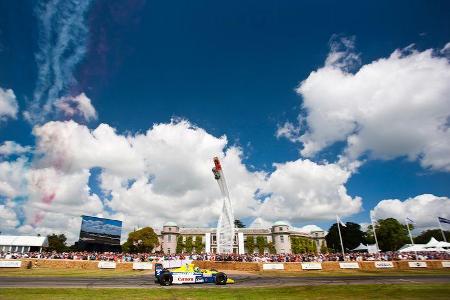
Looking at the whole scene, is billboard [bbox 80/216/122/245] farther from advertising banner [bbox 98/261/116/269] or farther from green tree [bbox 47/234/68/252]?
advertising banner [bbox 98/261/116/269]

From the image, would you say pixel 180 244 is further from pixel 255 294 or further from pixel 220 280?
pixel 255 294

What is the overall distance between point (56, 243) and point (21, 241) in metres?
17.5

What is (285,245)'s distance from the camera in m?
115

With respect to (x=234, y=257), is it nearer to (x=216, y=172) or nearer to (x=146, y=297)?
(x=216, y=172)

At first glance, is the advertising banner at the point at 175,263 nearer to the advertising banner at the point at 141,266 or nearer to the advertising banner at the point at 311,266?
the advertising banner at the point at 141,266

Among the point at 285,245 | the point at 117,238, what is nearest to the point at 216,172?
the point at 117,238

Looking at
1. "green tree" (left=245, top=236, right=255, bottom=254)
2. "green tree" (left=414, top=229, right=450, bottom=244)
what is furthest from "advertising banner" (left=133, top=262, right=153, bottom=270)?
"green tree" (left=414, top=229, right=450, bottom=244)

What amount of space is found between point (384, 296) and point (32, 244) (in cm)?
10791

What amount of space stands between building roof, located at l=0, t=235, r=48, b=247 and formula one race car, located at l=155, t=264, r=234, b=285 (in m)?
93.6

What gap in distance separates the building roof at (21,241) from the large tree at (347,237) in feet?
368

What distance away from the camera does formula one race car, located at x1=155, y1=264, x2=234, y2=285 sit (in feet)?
74.9

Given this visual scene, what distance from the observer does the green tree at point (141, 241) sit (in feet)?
337

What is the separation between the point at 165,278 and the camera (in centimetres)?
2272

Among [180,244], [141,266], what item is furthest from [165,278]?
[180,244]
